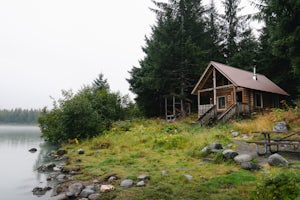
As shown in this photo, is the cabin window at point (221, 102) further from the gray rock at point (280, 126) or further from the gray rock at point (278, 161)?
the gray rock at point (278, 161)

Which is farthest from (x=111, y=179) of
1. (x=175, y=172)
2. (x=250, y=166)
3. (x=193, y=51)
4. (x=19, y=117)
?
(x=19, y=117)

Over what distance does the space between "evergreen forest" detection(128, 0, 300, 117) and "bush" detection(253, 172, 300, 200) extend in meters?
11.4

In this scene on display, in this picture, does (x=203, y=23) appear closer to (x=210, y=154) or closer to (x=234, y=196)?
(x=210, y=154)

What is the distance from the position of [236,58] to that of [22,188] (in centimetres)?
2666

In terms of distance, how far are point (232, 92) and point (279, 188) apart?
18914mm

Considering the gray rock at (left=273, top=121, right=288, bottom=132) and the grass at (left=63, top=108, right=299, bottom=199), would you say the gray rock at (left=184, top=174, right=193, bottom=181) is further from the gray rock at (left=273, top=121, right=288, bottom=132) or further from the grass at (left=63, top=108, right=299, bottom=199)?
the gray rock at (left=273, top=121, right=288, bottom=132)

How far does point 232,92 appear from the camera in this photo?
73.2ft

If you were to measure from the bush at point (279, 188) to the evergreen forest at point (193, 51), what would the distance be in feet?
37.3

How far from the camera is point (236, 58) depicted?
28.6 m

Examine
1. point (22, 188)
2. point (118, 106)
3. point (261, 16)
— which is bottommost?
point (22, 188)

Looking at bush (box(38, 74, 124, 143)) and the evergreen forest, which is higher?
the evergreen forest

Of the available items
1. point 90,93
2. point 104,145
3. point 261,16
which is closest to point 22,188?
point 104,145

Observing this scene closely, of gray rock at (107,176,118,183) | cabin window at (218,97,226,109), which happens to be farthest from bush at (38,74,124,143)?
gray rock at (107,176,118,183)

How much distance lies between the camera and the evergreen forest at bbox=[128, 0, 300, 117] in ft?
77.8
